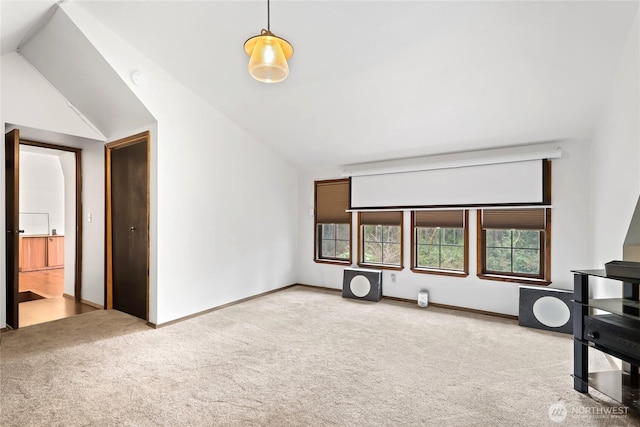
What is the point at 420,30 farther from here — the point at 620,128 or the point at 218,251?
the point at 218,251

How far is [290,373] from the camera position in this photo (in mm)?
2656

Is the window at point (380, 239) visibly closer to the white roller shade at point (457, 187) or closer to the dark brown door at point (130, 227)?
the white roller shade at point (457, 187)

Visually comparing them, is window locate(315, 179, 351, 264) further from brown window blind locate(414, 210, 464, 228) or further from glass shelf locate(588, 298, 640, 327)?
glass shelf locate(588, 298, 640, 327)

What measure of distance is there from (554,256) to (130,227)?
17.3 feet

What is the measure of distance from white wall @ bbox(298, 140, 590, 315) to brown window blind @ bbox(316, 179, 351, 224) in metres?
0.30

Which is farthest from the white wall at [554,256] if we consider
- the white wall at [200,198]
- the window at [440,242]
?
the white wall at [200,198]

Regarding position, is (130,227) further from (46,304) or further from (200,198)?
(46,304)

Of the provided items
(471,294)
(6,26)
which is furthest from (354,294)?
(6,26)

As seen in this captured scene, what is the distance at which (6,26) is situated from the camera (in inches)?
115

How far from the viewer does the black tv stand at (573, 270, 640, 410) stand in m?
2.03

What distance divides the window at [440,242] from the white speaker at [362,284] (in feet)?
1.97

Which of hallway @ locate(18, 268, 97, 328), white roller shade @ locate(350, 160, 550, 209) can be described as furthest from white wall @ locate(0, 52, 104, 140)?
white roller shade @ locate(350, 160, 550, 209)

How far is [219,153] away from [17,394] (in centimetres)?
313

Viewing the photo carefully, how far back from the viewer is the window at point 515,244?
4000 mm
